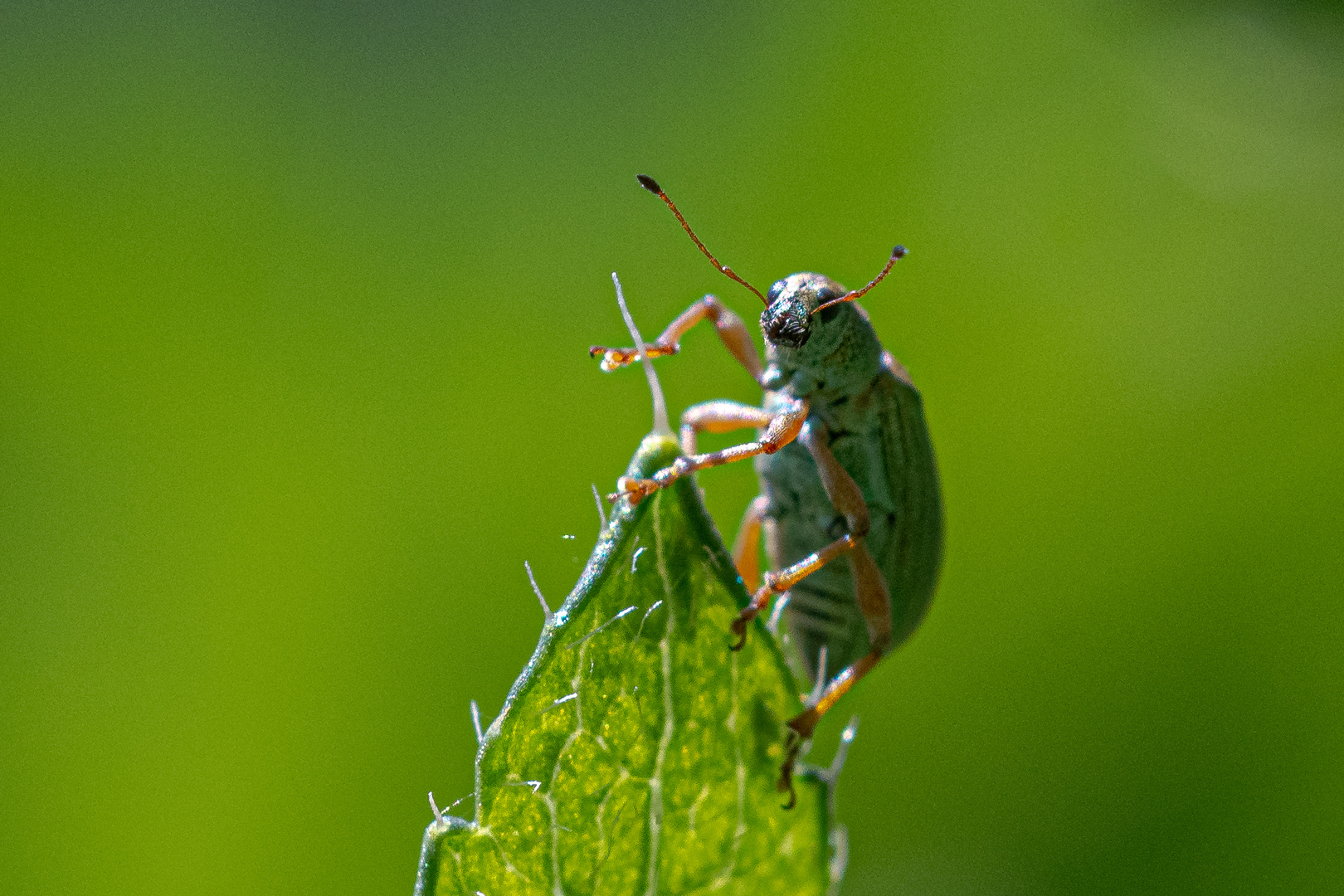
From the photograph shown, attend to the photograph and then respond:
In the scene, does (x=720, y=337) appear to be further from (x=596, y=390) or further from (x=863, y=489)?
(x=863, y=489)

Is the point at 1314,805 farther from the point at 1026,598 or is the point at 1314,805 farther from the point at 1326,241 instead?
the point at 1326,241

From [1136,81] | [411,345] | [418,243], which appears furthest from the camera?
[1136,81]


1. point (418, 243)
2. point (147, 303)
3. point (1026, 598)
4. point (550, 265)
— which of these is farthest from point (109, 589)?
point (1026, 598)

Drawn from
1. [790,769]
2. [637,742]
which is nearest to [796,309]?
[790,769]

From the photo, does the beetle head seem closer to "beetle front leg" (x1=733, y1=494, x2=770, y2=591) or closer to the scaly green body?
the scaly green body

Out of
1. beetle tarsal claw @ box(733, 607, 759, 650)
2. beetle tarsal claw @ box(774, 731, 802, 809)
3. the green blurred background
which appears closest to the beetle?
the green blurred background

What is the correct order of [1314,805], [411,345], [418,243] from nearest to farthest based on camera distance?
[1314,805] < [411,345] < [418,243]

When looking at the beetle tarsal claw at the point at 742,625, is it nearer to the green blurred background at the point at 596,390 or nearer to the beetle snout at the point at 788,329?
the beetle snout at the point at 788,329
